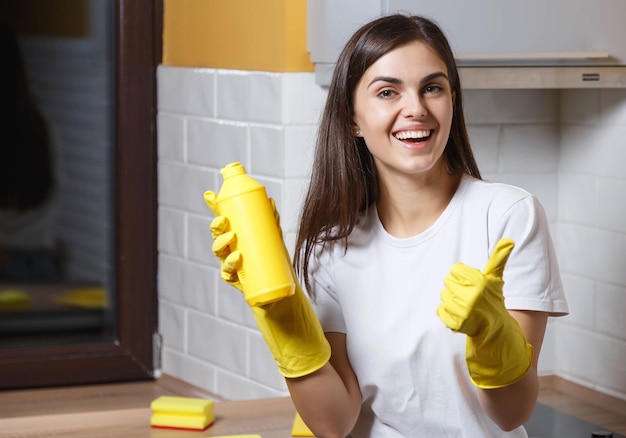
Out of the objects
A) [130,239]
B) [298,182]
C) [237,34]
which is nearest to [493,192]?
[298,182]

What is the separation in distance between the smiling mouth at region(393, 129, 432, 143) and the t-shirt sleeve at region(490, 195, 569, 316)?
13cm

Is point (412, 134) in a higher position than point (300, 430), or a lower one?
higher

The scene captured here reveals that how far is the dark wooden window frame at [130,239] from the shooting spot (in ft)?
7.20

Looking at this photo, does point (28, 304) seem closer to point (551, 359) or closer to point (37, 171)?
point (37, 171)

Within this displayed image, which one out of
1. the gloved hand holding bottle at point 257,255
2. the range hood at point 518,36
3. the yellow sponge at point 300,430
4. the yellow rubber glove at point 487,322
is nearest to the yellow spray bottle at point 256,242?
the gloved hand holding bottle at point 257,255

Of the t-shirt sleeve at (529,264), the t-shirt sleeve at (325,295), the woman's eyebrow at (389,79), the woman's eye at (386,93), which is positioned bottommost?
the t-shirt sleeve at (325,295)

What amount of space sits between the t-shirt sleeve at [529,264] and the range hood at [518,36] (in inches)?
16.8

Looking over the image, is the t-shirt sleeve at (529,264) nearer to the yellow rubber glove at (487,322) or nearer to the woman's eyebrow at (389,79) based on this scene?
the yellow rubber glove at (487,322)

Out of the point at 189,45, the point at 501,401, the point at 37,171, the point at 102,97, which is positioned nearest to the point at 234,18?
the point at 189,45

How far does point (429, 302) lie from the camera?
1.36 metres

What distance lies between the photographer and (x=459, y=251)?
1370 millimetres

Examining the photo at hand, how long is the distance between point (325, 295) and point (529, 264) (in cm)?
28

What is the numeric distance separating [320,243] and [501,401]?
0.34 meters

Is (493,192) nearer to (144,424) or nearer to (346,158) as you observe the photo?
(346,158)
